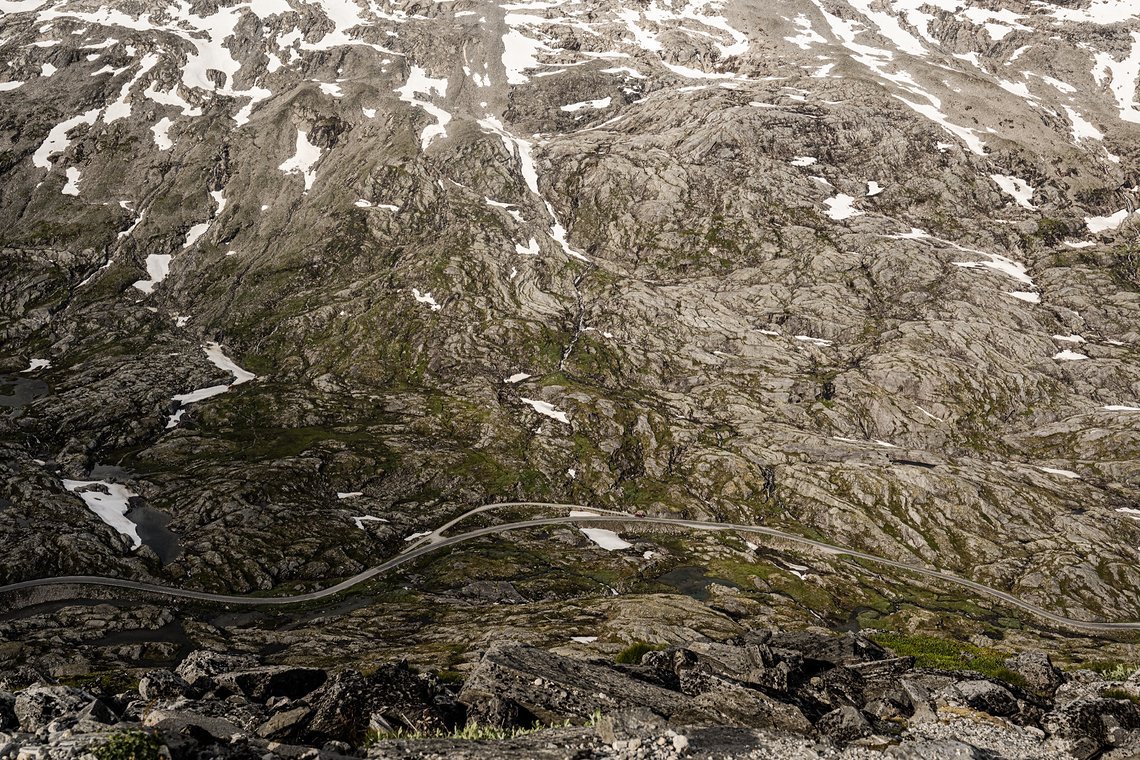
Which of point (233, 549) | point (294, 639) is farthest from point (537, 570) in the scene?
point (233, 549)

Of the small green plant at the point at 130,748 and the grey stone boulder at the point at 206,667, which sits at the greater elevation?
the small green plant at the point at 130,748

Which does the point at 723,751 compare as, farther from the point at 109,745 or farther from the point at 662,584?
the point at 662,584

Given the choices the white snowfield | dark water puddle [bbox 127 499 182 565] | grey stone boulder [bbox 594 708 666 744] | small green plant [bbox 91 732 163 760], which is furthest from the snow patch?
small green plant [bbox 91 732 163 760]

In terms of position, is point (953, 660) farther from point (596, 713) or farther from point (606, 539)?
point (606, 539)

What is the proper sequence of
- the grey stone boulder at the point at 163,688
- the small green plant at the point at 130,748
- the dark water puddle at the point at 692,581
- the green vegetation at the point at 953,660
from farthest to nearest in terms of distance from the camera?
the dark water puddle at the point at 692,581, the green vegetation at the point at 953,660, the grey stone boulder at the point at 163,688, the small green plant at the point at 130,748

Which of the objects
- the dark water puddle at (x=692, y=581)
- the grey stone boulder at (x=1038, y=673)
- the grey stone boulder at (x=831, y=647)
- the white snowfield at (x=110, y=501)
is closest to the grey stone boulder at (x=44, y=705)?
the grey stone boulder at (x=831, y=647)

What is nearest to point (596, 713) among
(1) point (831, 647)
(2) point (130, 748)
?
(2) point (130, 748)

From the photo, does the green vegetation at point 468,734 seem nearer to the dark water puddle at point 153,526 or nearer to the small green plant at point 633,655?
the small green plant at point 633,655
